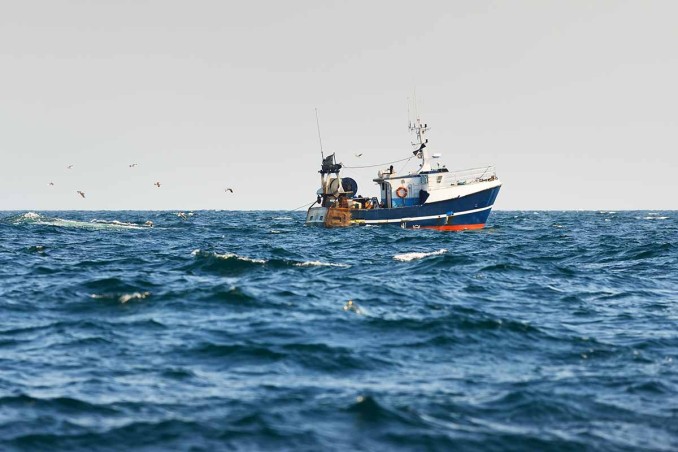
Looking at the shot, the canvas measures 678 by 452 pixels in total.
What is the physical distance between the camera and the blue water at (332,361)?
8.37 m

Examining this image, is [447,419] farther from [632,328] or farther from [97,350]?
[632,328]

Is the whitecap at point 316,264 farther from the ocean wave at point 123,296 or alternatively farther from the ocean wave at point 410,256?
the ocean wave at point 123,296

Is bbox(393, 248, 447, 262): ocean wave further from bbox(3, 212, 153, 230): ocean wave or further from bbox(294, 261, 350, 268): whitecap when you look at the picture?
bbox(3, 212, 153, 230): ocean wave

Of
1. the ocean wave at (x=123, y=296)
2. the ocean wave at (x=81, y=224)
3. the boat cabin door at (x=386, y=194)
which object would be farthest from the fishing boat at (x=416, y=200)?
the ocean wave at (x=123, y=296)

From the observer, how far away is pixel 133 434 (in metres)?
8.15

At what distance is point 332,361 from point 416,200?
49335mm

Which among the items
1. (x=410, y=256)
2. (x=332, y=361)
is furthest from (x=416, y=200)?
(x=332, y=361)

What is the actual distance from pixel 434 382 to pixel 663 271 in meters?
19.5

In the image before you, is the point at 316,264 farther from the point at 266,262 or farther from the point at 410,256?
the point at 410,256

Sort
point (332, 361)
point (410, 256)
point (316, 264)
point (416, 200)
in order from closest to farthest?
point (332, 361) < point (316, 264) < point (410, 256) < point (416, 200)

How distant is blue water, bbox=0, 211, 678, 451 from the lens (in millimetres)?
8367

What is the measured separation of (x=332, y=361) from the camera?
11688 mm

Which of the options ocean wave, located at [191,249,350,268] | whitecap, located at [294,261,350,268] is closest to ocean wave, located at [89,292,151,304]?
ocean wave, located at [191,249,350,268]

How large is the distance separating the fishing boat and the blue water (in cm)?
3427
